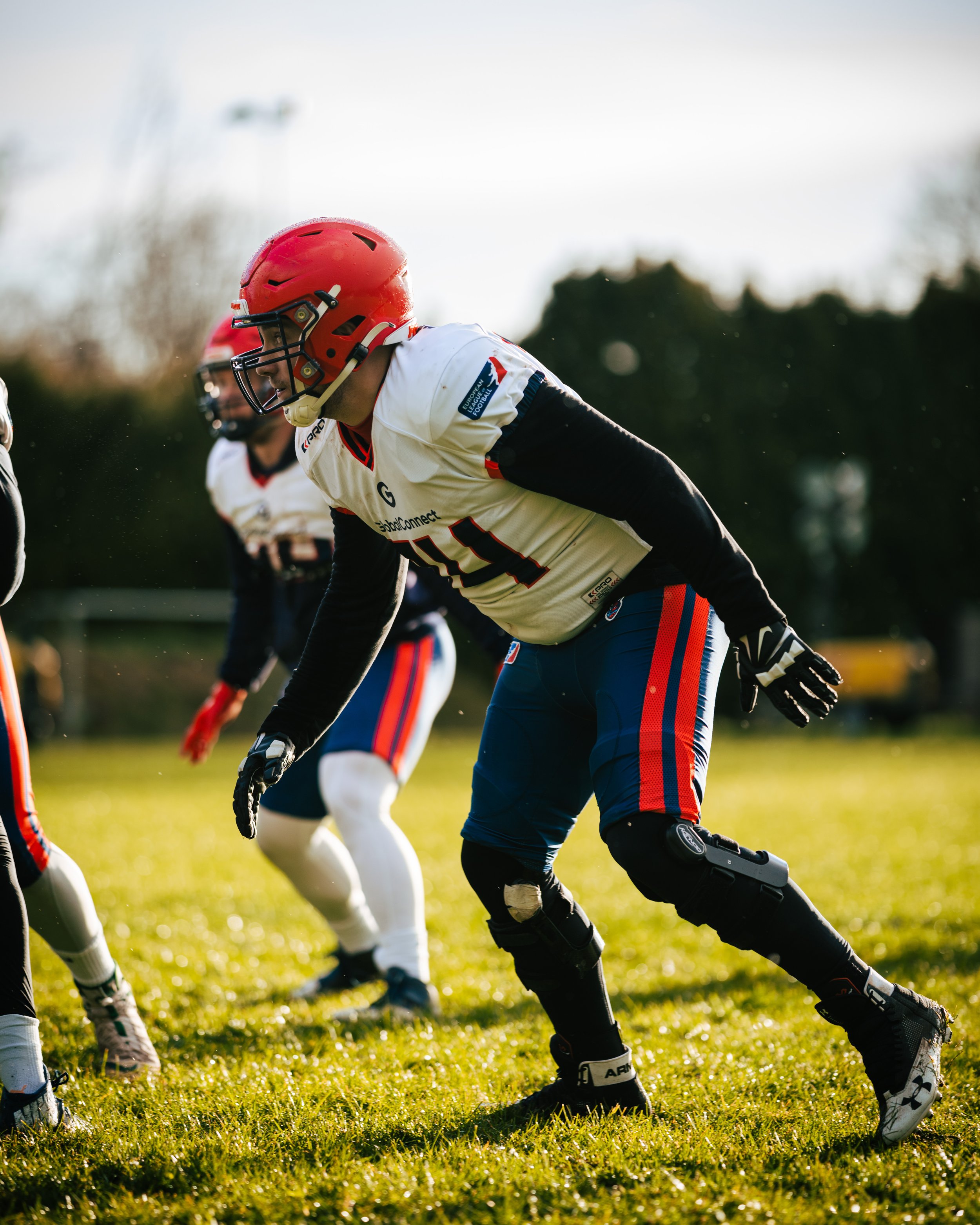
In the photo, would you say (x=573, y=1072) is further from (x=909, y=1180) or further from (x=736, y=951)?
(x=736, y=951)

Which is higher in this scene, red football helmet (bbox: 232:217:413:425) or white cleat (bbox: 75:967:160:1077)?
red football helmet (bbox: 232:217:413:425)

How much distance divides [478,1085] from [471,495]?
1.61 meters

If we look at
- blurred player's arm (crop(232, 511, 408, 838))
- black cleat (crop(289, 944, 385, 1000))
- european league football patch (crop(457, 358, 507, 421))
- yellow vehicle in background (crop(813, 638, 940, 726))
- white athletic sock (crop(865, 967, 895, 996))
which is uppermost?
european league football patch (crop(457, 358, 507, 421))

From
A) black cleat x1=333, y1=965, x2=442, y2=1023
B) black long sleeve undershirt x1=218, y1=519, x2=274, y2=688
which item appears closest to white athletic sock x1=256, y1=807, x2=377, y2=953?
black cleat x1=333, y1=965, x2=442, y2=1023

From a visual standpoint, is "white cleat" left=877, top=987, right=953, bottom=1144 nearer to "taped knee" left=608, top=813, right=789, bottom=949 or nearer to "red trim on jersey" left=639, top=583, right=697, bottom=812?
"taped knee" left=608, top=813, right=789, bottom=949

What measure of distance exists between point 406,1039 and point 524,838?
1.17 metres

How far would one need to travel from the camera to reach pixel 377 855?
3.99 meters

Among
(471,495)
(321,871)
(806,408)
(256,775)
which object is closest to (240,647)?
(321,871)

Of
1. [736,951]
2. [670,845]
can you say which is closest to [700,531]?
[670,845]

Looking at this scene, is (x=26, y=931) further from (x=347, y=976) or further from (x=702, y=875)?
(x=347, y=976)

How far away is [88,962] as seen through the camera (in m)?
3.25

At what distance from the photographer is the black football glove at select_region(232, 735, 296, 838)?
2.88 metres

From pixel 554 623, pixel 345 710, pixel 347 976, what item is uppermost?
pixel 554 623

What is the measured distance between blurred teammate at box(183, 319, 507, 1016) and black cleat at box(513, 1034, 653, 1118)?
1.08 m
